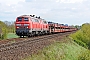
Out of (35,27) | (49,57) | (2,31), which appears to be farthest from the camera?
(2,31)

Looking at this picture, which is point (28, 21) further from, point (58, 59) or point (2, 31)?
point (58, 59)

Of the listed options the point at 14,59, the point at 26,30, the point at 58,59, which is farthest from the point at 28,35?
the point at 14,59

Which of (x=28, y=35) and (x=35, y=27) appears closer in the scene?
(x=28, y=35)

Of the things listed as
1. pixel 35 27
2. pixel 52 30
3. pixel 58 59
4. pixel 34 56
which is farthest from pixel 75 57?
pixel 52 30

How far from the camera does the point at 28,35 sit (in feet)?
106

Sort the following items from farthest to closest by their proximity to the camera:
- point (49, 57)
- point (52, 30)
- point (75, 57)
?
point (52, 30) → point (75, 57) → point (49, 57)

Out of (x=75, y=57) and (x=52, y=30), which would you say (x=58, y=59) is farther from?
(x=52, y=30)

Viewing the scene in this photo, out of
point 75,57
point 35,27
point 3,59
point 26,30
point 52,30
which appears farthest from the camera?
point 52,30

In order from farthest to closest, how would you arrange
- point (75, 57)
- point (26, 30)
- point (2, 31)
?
1. point (2, 31)
2. point (26, 30)
3. point (75, 57)

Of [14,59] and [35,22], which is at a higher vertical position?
[35,22]

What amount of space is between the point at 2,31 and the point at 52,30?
1299 cm

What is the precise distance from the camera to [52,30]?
5325cm

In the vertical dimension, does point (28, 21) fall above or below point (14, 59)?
above

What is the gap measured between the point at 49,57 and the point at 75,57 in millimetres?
5461
